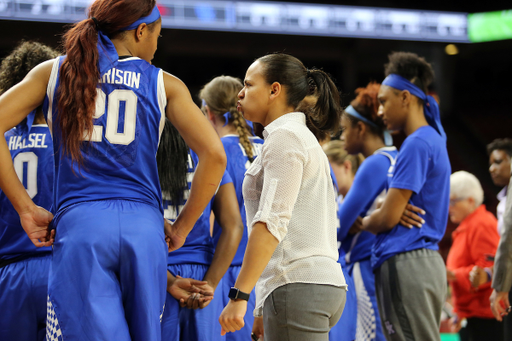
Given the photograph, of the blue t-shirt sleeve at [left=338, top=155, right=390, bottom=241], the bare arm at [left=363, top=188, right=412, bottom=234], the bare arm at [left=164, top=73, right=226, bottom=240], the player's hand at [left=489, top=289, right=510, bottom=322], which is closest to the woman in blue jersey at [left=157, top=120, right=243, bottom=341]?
the bare arm at [left=164, top=73, right=226, bottom=240]

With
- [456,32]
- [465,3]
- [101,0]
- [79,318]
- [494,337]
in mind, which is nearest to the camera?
[79,318]

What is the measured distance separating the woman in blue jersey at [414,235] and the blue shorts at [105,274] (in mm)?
1463

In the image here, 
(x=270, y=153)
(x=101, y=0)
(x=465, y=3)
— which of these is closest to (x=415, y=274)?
(x=270, y=153)

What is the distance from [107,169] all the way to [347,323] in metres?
1.80

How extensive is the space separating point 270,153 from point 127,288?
2.00 feet

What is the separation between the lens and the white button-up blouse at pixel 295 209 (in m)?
1.54

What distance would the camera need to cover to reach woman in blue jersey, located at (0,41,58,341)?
2062 millimetres

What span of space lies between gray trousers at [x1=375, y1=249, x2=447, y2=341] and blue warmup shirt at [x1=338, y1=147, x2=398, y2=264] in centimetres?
52

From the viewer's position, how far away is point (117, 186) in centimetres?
162

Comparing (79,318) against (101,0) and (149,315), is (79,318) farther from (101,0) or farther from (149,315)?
(101,0)

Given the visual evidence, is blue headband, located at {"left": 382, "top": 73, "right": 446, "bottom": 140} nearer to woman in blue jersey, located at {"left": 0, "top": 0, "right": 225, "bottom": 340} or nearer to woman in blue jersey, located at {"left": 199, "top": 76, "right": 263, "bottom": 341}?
woman in blue jersey, located at {"left": 199, "top": 76, "right": 263, "bottom": 341}

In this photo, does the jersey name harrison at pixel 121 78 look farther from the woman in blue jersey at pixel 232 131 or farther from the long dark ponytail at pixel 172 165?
the woman in blue jersey at pixel 232 131

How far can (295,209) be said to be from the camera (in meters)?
1.62

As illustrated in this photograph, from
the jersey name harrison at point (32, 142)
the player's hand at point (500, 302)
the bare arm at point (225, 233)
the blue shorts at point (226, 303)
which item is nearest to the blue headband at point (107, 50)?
the jersey name harrison at point (32, 142)
